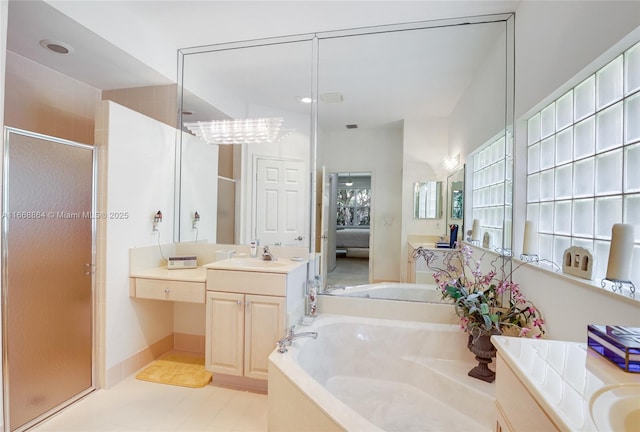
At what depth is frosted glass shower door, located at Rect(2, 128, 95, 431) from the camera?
1708 mm

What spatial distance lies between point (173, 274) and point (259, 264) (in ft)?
2.34

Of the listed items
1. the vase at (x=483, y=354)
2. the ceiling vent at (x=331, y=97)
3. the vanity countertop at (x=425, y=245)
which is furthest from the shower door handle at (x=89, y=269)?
the vase at (x=483, y=354)

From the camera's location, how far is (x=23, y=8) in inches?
70.4

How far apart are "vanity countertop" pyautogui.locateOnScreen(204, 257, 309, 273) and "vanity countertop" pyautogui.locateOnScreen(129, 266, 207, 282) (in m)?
0.13

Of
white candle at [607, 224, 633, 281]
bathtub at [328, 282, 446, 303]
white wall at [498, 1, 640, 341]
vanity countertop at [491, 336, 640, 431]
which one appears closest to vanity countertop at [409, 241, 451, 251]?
bathtub at [328, 282, 446, 303]


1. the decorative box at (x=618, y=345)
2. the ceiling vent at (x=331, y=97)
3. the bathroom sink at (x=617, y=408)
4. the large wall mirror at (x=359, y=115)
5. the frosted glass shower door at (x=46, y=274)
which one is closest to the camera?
the bathroom sink at (x=617, y=408)

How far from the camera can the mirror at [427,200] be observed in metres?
2.43

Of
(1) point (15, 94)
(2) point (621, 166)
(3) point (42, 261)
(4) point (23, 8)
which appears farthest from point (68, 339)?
(2) point (621, 166)

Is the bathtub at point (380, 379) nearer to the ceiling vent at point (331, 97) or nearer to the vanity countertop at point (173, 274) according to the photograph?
the vanity countertop at point (173, 274)

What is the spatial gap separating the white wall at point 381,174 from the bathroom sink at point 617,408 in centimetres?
179

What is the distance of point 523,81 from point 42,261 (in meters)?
3.37

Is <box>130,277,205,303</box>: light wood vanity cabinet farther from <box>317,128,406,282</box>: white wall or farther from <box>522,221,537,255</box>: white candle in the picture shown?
<box>522,221,537,255</box>: white candle

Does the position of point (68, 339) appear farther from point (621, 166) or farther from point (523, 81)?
point (523, 81)

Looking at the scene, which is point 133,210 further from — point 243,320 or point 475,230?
point 475,230
